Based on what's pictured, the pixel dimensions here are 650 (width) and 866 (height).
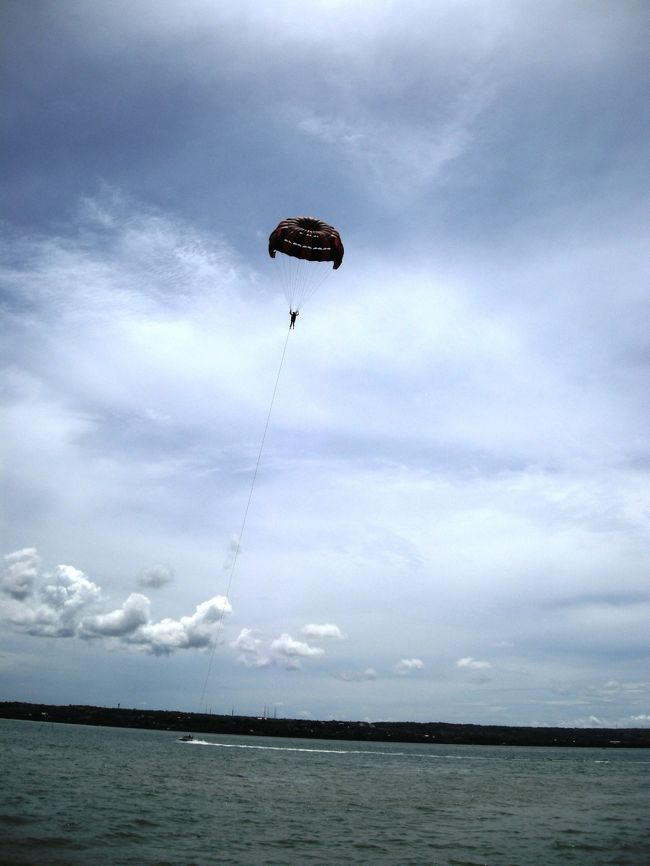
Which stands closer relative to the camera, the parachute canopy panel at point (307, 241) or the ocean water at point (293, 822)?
the ocean water at point (293, 822)

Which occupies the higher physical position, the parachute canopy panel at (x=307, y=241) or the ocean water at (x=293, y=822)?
the parachute canopy panel at (x=307, y=241)

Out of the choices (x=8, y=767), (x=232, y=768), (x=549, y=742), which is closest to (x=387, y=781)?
(x=232, y=768)

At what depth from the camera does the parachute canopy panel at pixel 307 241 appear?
92.0 ft

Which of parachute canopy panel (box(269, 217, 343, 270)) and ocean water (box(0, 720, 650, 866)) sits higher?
parachute canopy panel (box(269, 217, 343, 270))

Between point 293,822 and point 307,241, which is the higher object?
point 307,241

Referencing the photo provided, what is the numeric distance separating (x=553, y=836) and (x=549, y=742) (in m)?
197

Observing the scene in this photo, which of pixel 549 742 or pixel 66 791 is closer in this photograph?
pixel 66 791

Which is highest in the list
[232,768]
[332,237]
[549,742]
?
[549,742]

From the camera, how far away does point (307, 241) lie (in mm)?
28531

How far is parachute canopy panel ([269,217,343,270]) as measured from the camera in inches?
1104

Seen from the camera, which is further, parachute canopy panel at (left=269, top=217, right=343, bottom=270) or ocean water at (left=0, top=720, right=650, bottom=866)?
parachute canopy panel at (left=269, top=217, right=343, bottom=270)

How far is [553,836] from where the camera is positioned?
78.0 ft

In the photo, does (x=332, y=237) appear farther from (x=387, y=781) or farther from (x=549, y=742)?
(x=549, y=742)

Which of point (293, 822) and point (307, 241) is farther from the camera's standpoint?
point (307, 241)
